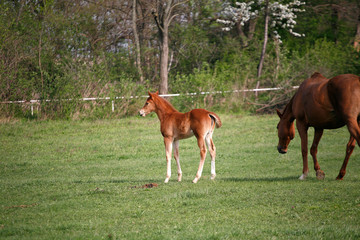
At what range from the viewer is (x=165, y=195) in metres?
9.08

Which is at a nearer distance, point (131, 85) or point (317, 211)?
point (317, 211)

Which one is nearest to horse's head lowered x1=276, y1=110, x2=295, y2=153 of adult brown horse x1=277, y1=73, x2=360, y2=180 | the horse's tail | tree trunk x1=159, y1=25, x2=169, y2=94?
adult brown horse x1=277, y1=73, x2=360, y2=180

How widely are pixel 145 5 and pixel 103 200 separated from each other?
28508mm

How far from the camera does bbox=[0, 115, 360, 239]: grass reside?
6.83 metres

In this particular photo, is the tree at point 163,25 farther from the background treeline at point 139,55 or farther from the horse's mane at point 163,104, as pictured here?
the horse's mane at point 163,104

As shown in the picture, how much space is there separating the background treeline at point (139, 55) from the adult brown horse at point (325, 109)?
15038 mm

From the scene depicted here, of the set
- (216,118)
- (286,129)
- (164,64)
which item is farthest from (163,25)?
(216,118)

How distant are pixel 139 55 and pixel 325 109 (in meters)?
23.3

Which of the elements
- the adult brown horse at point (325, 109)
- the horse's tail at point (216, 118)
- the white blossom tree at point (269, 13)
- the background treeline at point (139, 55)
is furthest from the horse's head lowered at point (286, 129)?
the white blossom tree at point (269, 13)

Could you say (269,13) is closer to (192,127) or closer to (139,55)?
(139,55)

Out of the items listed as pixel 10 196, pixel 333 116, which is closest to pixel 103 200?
pixel 10 196

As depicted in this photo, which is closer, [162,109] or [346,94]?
[346,94]

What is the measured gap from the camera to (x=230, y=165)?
1425 cm

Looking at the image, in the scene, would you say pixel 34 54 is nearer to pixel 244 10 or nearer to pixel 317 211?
pixel 244 10
